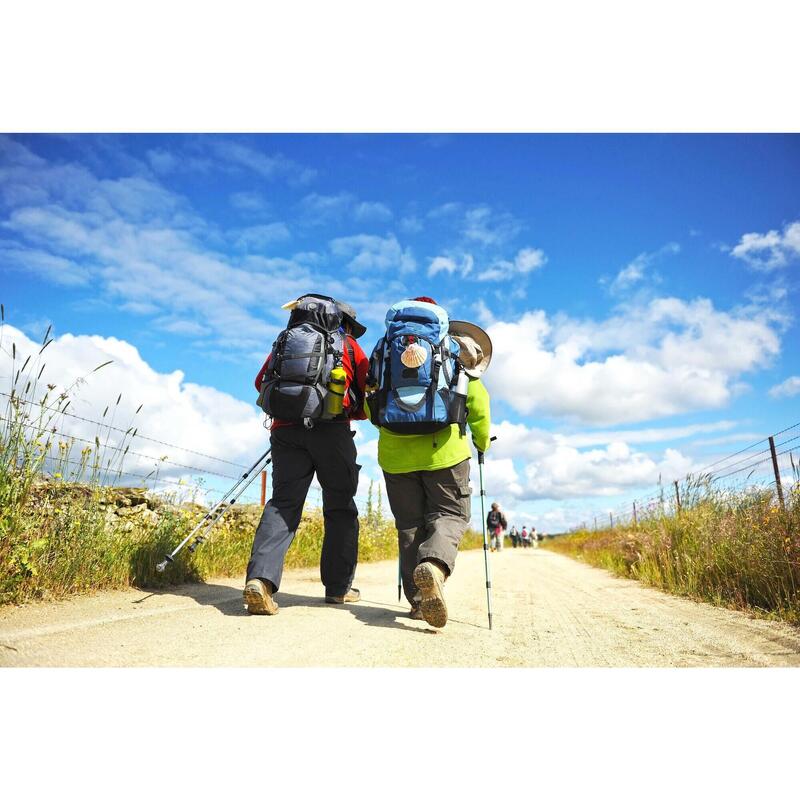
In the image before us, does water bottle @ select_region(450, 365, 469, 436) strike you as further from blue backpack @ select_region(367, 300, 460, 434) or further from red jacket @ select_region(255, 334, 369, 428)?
red jacket @ select_region(255, 334, 369, 428)

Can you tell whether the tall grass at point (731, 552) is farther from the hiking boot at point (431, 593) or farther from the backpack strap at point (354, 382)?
the backpack strap at point (354, 382)

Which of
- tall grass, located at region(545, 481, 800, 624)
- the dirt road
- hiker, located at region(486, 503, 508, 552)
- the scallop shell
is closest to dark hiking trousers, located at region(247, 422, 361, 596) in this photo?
the dirt road

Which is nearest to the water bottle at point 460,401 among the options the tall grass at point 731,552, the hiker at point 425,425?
the hiker at point 425,425

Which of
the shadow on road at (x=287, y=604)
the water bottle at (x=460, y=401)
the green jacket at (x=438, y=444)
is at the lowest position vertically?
the shadow on road at (x=287, y=604)

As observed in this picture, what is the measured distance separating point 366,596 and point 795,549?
387 centimetres

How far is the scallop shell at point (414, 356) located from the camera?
4117 millimetres

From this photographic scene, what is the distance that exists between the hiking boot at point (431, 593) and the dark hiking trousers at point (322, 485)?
117 cm

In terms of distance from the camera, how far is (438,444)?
4.24 metres

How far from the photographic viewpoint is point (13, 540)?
3816mm

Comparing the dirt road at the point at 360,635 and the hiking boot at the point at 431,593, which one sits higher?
the hiking boot at the point at 431,593

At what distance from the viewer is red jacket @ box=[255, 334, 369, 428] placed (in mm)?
4543

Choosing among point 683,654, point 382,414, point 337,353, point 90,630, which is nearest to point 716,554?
point 683,654

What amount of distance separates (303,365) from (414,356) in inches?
35.6

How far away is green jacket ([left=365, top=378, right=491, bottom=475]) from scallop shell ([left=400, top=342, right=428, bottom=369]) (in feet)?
1.72
